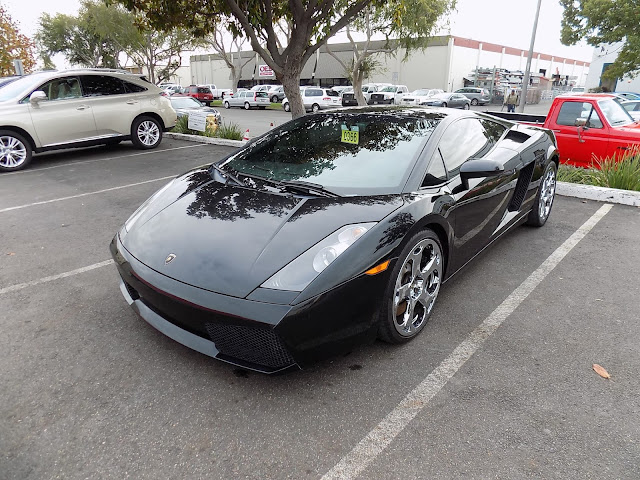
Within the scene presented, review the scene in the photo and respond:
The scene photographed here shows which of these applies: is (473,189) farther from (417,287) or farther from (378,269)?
(378,269)

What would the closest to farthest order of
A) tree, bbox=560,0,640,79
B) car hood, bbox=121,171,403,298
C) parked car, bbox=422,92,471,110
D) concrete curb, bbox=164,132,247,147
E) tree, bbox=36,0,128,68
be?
car hood, bbox=121,171,403,298 → concrete curb, bbox=164,132,247,147 → tree, bbox=560,0,640,79 → parked car, bbox=422,92,471,110 → tree, bbox=36,0,128,68

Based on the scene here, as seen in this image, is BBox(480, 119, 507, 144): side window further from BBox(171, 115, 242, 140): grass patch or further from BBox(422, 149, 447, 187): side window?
BBox(171, 115, 242, 140): grass patch

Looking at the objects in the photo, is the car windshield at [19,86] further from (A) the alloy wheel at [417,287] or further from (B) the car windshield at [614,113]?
(B) the car windshield at [614,113]

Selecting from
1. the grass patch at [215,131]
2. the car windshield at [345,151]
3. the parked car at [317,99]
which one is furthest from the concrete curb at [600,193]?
the parked car at [317,99]

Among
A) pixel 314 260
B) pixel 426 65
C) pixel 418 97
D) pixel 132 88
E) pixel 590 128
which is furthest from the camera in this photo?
pixel 426 65

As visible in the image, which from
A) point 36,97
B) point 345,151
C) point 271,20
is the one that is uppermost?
point 271,20

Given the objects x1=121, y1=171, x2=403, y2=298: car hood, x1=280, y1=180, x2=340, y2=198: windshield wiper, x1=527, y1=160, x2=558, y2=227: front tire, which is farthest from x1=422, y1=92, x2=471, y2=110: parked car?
x1=121, y1=171, x2=403, y2=298: car hood

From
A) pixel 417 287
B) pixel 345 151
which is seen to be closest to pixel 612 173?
pixel 345 151

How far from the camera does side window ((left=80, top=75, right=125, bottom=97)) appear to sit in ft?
28.1

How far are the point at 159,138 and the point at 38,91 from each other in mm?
2548

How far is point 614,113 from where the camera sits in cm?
687

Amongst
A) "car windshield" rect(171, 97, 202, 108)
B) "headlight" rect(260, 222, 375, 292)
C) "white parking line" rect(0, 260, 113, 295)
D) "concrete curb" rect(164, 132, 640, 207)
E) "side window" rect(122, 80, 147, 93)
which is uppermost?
"side window" rect(122, 80, 147, 93)

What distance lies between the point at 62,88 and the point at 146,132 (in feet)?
5.81

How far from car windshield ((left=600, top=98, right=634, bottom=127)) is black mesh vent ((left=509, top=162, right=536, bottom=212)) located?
3.79 metres
